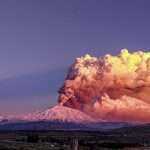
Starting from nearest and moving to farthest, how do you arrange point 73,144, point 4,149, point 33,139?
1. point 73,144
2. point 4,149
3. point 33,139

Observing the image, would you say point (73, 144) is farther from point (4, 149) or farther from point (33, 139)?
point (33, 139)

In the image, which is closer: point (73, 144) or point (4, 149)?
point (73, 144)

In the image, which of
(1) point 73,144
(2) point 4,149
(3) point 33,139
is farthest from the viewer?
(3) point 33,139

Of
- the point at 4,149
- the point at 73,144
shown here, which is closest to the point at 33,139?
the point at 4,149

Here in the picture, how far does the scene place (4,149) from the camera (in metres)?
63.6

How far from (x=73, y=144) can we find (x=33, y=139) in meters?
114

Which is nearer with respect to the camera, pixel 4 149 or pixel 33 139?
pixel 4 149

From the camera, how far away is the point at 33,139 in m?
126

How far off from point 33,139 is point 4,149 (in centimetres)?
6250

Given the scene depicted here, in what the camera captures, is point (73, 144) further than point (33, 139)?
No

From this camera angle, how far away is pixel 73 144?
44.9 ft
